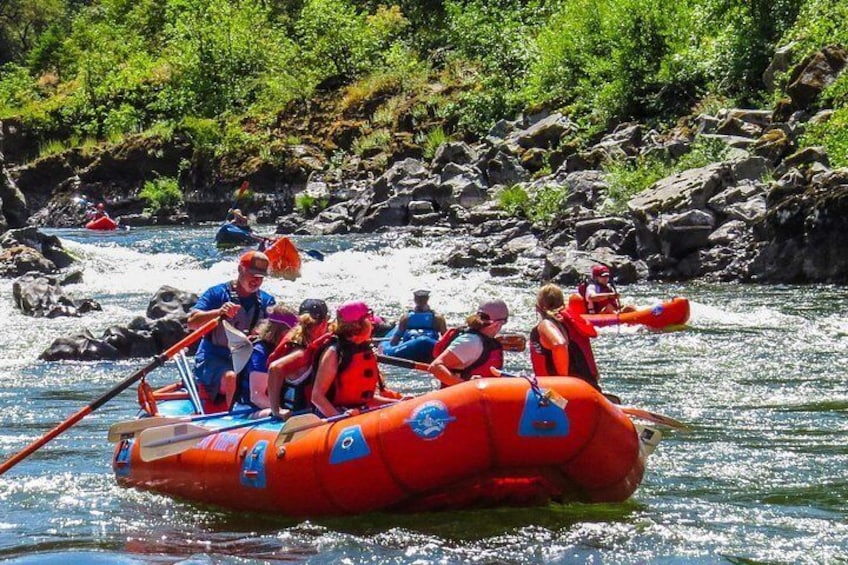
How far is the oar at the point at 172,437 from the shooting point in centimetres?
707

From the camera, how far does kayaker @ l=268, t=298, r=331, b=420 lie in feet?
23.2

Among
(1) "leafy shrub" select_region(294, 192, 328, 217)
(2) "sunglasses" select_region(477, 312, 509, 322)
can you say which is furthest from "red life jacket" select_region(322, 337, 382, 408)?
(1) "leafy shrub" select_region(294, 192, 328, 217)

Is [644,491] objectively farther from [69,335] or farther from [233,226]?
[233,226]

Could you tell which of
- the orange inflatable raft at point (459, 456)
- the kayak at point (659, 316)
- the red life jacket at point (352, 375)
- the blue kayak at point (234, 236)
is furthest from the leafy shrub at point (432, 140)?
the orange inflatable raft at point (459, 456)

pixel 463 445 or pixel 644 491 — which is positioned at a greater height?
pixel 463 445

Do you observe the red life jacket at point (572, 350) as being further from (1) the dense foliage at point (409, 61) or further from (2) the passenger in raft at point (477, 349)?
(1) the dense foliage at point (409, 61)

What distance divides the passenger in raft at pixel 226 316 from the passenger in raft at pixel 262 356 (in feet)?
0.30

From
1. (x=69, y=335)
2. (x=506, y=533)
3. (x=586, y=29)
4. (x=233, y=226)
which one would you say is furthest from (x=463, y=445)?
(x=586, y=29)

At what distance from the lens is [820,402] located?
980 centimetres

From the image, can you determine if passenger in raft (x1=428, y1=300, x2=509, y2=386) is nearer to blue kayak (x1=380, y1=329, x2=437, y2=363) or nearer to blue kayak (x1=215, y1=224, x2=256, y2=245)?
blue kayak (x1=380, y1=329, x2=437, y2=363)

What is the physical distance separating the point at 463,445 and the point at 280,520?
123 cm

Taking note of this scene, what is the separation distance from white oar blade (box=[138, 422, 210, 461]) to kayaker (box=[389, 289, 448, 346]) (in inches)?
174

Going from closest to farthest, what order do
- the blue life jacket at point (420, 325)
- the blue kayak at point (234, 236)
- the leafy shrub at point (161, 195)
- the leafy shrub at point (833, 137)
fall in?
the blue life jacket at point (420, 325)
the leafy shrub at point (833, 137)
the blue kayak at point (234, 236)
the leafy shrub at point (161, 195)

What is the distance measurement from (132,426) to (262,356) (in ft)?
3.17
